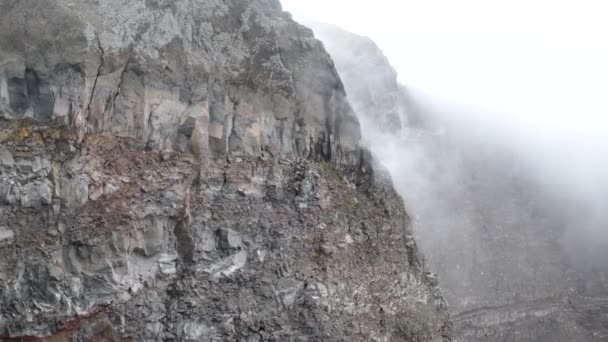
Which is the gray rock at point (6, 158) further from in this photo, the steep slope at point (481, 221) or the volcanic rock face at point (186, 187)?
the steep slope at point (481, 221)

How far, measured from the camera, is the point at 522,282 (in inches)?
1743

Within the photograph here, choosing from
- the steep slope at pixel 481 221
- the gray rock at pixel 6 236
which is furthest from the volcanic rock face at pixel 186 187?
the steep slope at pixel 481 221

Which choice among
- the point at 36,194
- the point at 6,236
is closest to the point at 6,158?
the point at 36,194

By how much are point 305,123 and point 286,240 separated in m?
4.33

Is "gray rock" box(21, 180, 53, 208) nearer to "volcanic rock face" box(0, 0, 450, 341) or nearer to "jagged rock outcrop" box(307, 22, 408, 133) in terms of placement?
"volcanic rock face" box(0, 0, 450, 341)

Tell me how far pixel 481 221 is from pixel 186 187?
111ft

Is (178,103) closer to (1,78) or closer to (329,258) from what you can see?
(1,78)

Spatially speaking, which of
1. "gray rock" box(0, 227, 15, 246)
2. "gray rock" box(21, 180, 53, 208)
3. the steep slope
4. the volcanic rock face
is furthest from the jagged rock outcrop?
"gray rock" box(0, 227, 15, 246)

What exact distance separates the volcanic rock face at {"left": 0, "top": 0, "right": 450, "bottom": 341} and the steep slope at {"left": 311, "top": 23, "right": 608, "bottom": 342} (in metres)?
14.6

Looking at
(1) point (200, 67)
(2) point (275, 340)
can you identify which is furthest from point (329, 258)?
(1) point (200, 67)

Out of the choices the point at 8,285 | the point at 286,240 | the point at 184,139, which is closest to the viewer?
the point at 8,285

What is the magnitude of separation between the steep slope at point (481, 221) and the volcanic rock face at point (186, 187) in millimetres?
14608

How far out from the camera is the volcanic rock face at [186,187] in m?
15.3

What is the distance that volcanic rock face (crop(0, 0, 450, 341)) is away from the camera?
15281mm
